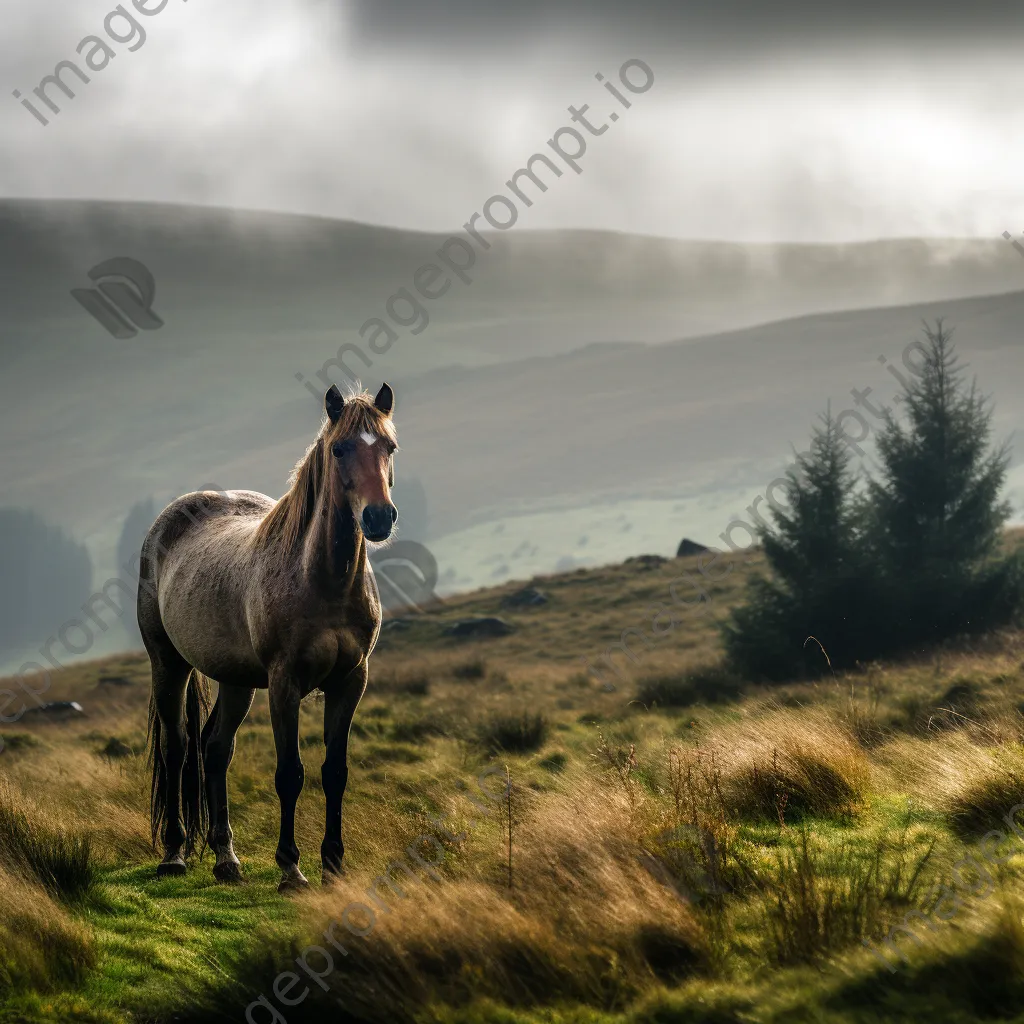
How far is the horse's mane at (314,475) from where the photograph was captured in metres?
6.64

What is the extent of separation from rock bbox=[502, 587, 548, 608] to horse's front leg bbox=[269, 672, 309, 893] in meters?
38.8

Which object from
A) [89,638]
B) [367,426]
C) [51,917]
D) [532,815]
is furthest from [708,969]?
[89,638]

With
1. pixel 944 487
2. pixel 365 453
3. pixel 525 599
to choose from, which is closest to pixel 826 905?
pixel 365 453

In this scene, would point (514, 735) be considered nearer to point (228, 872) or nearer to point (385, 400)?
point (228, 872)

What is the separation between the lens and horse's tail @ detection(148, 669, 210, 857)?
8.30 metres

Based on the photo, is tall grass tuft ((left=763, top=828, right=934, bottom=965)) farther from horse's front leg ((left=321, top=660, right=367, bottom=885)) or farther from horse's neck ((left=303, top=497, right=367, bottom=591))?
horse's neck ((left=303, top=497, right=367, bottom=591))

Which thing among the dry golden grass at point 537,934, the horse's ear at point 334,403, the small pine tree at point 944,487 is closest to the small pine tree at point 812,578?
the small pine tree at point 944,487

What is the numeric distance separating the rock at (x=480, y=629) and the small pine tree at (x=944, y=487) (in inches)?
645

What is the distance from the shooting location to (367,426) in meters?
6.61

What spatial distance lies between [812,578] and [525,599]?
817 inches

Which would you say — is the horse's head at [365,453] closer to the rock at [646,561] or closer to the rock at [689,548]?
the rock at [646,561]

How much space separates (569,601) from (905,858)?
39.6m

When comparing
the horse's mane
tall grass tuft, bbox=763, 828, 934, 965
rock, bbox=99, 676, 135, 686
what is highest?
the horse's mane

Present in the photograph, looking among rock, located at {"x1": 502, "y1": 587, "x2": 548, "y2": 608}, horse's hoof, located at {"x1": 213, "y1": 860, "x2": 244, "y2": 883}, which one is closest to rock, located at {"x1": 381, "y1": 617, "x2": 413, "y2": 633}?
rock, located at {"x1": 502, "y1": 587, "x2": 548, "y2": 608}
